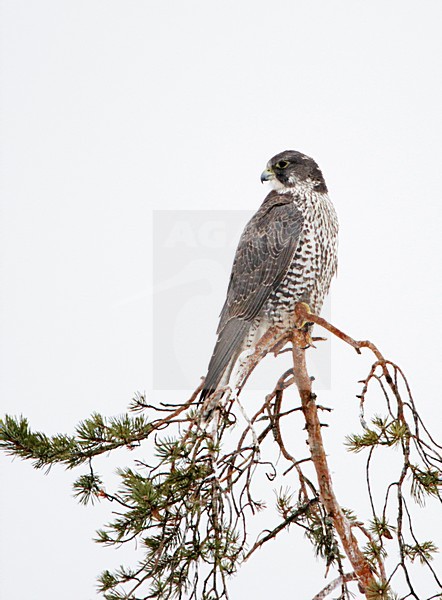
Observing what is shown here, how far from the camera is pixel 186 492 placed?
264 centimetres

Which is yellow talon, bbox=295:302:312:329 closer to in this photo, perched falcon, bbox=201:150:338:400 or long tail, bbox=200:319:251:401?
perched falcon, bbox=201:150:338:400

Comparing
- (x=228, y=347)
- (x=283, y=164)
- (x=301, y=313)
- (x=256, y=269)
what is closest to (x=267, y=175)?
(x=283, y=164)

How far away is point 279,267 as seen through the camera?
416 cm

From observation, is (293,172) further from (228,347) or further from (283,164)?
(228,347)

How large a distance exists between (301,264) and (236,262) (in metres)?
0.46

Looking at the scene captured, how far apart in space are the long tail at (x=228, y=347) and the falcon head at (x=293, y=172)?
948 mm

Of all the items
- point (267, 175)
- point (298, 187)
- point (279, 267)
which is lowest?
point (279, 267)

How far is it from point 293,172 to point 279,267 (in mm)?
706

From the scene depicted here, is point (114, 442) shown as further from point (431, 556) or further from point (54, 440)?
point (431, 556)

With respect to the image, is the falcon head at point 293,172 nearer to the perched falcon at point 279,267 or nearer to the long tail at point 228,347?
the perched falcon at point 279,267

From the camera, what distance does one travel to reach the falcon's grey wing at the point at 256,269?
164 inches

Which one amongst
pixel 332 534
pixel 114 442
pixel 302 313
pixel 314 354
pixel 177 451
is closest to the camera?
pixel 177 451

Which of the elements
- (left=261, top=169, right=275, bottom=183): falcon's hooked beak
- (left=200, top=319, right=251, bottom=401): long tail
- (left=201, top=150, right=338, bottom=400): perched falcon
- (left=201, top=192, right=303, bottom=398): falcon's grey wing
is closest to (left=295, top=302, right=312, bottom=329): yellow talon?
(left=201, top=150, right=338, bottom=400): perched falcon

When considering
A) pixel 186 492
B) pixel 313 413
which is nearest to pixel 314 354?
pixel 313 413
